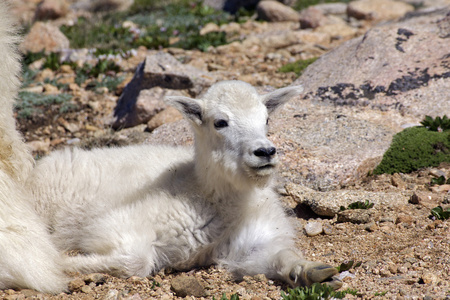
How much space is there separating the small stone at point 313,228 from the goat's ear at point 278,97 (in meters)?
1.36

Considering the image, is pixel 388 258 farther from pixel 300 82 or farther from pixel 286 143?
pixel 300 82

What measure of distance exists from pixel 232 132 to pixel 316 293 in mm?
1822

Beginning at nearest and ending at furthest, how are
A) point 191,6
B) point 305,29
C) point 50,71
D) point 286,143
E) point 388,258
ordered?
1. point 388,258
2. point 286,143
3. point 50,71
4. point 305,29
5. point 191,6

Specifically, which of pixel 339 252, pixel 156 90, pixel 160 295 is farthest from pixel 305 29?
pixel 160 295

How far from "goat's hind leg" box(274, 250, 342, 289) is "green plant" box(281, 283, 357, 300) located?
11 centimetres

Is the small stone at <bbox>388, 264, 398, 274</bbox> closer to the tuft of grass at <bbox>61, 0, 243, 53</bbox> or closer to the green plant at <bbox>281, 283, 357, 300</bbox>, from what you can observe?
the green plant at <bbox>281, 283, 357, 300</bbox>

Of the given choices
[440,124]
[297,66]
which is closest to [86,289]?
[440,124]

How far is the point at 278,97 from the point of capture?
19.0 feet

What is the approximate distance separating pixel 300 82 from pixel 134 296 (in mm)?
5905

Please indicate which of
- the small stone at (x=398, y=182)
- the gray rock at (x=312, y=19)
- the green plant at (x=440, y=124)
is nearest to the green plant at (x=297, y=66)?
the green plant at (x=440, y=124)

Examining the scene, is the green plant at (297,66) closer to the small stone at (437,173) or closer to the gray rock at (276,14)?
the small stone at (437,173)

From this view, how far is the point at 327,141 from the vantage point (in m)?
7.40

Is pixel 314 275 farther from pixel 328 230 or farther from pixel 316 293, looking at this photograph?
pixel 328 230

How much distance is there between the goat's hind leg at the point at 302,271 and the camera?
4.27 m
